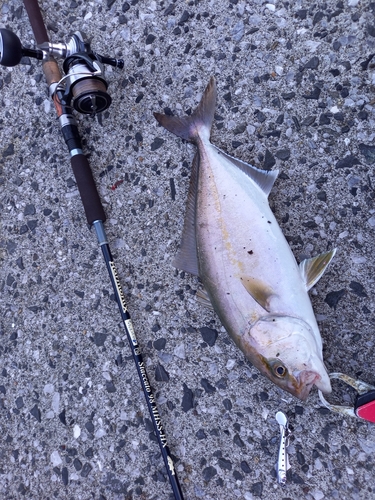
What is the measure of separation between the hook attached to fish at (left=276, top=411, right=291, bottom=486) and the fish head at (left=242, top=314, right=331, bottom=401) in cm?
28

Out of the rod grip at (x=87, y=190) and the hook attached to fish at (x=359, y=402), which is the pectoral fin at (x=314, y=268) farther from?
the rod grip at (x=87, y=190)

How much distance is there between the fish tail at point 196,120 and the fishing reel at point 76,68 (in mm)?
301

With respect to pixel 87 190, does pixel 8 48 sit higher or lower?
higher

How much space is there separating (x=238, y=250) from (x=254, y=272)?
0.36ft

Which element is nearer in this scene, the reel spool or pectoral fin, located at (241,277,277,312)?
pectoral fin, located at (241,277,277,312)

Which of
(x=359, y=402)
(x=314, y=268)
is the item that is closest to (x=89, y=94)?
(x=314, y=268)

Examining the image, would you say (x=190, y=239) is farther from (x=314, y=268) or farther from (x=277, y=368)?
(x=277, y=368)

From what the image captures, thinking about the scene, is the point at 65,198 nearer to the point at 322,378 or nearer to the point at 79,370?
the point at 79,370

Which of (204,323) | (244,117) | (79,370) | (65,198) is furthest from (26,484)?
(244,117)

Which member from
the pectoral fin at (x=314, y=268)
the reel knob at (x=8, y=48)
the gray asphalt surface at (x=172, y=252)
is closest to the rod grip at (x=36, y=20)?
the gray asphalt surface at (x=172, y=252)

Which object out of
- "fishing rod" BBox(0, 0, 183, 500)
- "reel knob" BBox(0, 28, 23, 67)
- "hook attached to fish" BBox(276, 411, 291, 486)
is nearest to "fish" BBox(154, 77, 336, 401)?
"hook attached to fish" BBox(276, 411, 291, 486)

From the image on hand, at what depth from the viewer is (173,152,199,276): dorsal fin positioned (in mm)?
1833

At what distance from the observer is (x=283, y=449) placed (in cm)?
170

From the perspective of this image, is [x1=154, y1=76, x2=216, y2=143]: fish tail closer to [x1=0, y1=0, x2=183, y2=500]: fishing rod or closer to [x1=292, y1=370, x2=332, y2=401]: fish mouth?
[x1=0, y1=0, x2=183, y2=500]: fishing rod
